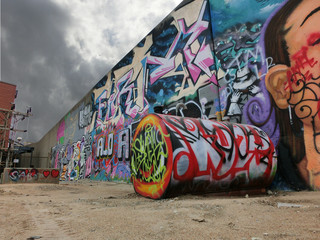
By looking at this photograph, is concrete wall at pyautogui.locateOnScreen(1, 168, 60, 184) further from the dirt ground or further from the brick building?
the brick building

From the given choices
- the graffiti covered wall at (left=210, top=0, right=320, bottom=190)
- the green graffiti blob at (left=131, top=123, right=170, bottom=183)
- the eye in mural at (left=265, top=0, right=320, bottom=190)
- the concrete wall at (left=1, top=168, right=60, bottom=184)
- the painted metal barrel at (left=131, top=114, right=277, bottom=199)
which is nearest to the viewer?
the painted metal barrel at (left=131, top=114, right=277, bottom=199)

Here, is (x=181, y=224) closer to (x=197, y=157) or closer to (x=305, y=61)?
(x=197, y=157)

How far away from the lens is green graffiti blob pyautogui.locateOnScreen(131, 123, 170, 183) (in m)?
4.62

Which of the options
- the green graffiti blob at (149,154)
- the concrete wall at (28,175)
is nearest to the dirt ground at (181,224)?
the green graffiti blob at (149,154)

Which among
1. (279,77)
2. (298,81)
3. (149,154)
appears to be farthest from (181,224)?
(279,77)

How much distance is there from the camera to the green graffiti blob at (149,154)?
182 inches

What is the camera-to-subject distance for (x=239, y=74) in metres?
7.29

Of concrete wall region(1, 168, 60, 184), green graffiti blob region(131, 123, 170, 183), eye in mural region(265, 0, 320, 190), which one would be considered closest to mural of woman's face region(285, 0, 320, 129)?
eye in mural region(265, 0, 320, 190)

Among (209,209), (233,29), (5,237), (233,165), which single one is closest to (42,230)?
(5,237)

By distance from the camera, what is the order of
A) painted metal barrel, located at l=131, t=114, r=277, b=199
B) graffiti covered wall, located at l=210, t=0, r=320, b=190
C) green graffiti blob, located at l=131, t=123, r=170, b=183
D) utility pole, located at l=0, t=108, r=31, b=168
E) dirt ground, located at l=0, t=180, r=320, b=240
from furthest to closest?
utility pole, located at l=0, t=108, r=31, b=168, graffiti covered wall, located at l=210, t=0, r=320, b=190, green graffiti blob, located at l=131, t=123, r=170, b=183, painted metal barrel, located at l=131, t=114, r=277, b=199, dirt ground, located at l=0, t=180, r=320, b=240

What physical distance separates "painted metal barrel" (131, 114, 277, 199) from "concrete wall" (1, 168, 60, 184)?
9214 mm

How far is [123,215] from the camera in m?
3.06

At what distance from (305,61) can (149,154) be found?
456 cm

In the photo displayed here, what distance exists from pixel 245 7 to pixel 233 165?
5380mm
